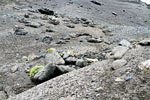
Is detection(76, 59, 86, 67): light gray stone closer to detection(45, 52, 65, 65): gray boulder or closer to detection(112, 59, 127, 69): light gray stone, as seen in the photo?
detection(45, 52, 65, 65): gray boulder

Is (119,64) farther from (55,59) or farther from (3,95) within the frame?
(3,95)

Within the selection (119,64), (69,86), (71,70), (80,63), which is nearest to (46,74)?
(71,70)

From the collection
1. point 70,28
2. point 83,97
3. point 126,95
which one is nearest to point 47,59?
point 83,97

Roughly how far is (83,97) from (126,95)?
1.07 metres

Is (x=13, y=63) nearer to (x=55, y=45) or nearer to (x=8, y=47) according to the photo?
(x=8, y=47)

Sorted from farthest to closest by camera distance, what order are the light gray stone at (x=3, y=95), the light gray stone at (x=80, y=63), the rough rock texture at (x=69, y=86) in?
the light gray stone at (x=80, y=63) → the light gray stone at (x=3, y=95) → the rough rock texture at (x=69, y=86)

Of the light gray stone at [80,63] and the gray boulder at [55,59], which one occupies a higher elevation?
the light gray stone at [80,63]

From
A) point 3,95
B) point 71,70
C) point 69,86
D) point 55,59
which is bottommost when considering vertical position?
point 3,95

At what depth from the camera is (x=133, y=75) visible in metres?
4.86

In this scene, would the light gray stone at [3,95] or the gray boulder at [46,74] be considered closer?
the light gray stone at [3,95]

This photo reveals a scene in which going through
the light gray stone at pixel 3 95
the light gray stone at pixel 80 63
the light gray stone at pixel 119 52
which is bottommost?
the light gray stone at pixel 3 95

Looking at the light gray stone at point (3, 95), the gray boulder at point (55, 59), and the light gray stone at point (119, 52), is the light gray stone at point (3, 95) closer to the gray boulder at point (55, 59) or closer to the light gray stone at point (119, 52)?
the gray boulder at point (55, 59)

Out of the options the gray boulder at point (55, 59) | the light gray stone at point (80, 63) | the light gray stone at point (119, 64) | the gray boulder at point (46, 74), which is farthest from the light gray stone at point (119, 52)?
the gray boulder at point (46, 74)

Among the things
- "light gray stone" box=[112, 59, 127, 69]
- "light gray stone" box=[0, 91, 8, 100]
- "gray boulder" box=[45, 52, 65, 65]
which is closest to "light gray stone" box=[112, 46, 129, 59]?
"light gray stone" box=[112, 59, 127, 69]
